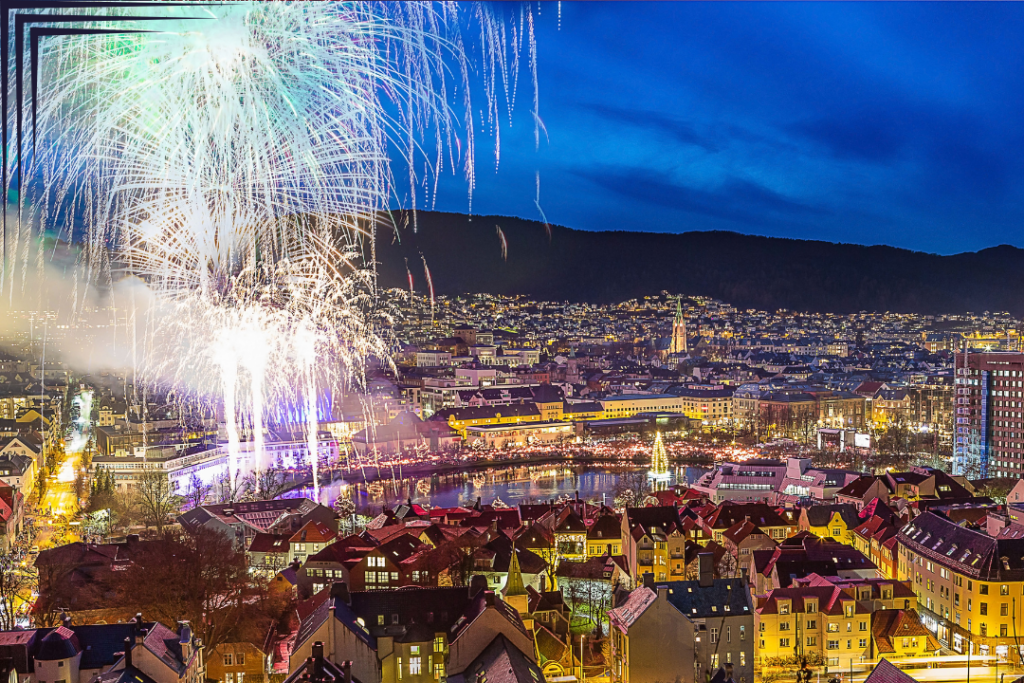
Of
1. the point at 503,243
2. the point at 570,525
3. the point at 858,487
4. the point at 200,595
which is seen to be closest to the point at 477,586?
the point at 200,595

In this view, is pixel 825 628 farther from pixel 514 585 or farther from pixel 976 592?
pixel 514 585

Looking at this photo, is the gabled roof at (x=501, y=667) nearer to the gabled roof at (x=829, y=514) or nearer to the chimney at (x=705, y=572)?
the chimney at (x=705, y=572)

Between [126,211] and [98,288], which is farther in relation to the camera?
[98,288]

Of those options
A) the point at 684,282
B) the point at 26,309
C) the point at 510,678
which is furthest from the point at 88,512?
the point at 684,282

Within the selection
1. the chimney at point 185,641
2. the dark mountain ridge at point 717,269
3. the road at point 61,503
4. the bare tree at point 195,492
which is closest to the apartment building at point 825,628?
the chimney at point 185,641

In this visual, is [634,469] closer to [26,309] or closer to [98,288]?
[98,288]

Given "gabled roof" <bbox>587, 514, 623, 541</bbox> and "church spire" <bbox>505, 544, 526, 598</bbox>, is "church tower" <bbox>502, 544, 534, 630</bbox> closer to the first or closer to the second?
"church spire" <bbox>505, 544, 526, 598</bbox>
